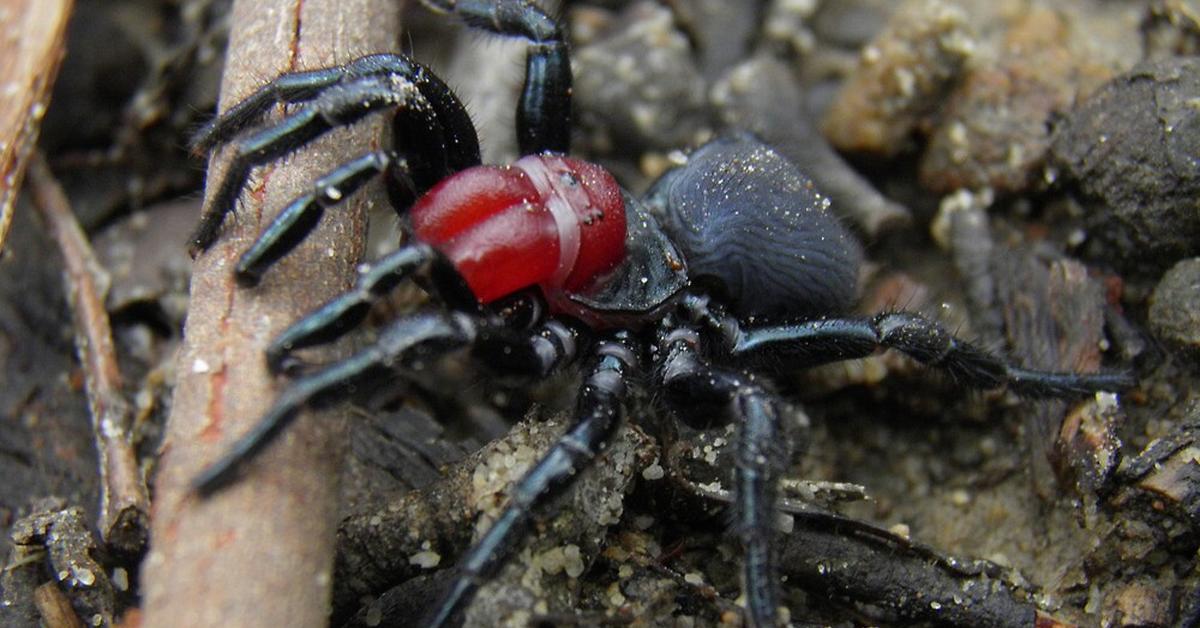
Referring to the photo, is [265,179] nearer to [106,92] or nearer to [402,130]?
[402,130]

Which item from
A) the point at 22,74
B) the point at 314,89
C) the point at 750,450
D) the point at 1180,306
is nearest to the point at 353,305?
the point at 314,89

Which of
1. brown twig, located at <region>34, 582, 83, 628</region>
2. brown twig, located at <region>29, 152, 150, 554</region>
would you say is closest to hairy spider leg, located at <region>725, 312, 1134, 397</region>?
brown twig, located at <region>29, 152, 150, 554</region>

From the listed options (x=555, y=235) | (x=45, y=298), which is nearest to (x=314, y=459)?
(x=555, y=235)

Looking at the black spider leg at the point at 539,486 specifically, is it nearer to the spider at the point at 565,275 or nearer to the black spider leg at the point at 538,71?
the spider at the point at 565,275

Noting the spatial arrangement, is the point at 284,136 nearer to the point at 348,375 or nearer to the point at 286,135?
the point at 286,135

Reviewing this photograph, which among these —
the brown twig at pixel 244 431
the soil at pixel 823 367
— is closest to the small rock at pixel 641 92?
the soil at pixel 823 367

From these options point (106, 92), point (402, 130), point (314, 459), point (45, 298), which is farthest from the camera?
point (106, 92)

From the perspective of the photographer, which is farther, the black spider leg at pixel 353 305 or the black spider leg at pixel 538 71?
the black spider leg at pixel 538 71
